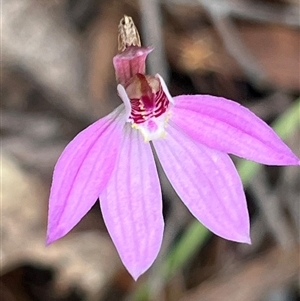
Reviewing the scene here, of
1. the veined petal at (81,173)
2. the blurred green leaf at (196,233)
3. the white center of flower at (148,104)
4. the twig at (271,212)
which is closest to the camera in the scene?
the veined petal at (81,173)

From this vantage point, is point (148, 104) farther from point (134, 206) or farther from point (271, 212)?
point (271, 212)

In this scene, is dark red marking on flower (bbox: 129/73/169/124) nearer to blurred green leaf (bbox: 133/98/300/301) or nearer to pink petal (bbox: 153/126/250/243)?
pink petal (bbox: 153/126/250/243)

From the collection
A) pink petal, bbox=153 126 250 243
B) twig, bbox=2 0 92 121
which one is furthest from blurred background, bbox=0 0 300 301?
pink petal, bbox=153 126 250 243

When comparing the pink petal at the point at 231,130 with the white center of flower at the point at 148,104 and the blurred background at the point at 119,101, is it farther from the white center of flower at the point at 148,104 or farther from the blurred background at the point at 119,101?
the blurred background at the point at 119,101

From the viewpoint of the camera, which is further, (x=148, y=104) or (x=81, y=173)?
(x=148, y=104)

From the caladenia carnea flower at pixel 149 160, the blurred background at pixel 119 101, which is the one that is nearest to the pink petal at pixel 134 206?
the caladenia carnea flower at pixel 149 160

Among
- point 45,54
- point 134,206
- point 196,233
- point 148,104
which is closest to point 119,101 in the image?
point 45,54
